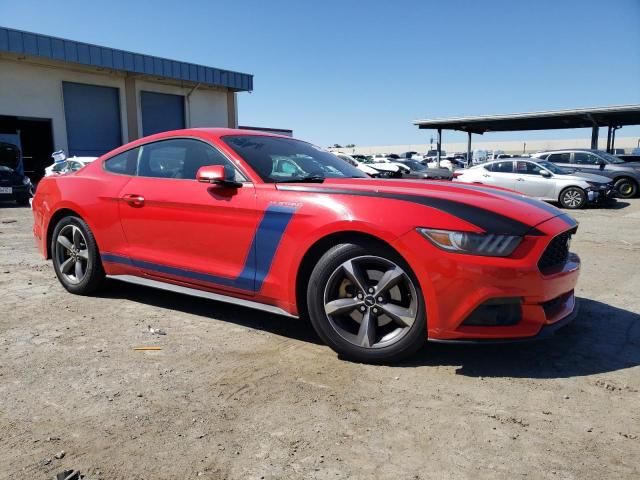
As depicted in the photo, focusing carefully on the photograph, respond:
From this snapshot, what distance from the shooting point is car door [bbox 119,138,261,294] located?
3.46 metres

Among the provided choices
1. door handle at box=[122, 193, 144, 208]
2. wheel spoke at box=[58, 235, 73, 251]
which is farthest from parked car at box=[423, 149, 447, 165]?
door handle at box=[122, 193, 144, 208]

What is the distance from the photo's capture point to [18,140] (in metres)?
17.4

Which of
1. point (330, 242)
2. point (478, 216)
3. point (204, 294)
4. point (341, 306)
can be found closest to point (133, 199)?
point (204, 294)

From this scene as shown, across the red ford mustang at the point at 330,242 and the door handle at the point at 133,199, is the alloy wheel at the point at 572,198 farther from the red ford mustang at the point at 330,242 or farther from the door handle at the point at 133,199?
the door handle at the point at 133,199

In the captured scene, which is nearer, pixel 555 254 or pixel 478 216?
pixel 478 216

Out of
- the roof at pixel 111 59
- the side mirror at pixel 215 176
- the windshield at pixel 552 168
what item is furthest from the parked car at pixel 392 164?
the side mirror at pixel 215 176

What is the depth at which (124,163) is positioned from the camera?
172 inches

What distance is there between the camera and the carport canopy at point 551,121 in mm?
25372

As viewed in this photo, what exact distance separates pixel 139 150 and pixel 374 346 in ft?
8.69

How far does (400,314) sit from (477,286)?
0.47 m

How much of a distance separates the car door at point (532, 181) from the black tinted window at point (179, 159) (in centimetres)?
1204

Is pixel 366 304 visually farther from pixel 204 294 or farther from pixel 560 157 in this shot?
pixel 560 157

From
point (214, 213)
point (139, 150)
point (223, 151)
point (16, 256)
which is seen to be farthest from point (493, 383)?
point (16, 256)

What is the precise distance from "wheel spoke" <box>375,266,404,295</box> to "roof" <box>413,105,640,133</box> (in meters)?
25.7
